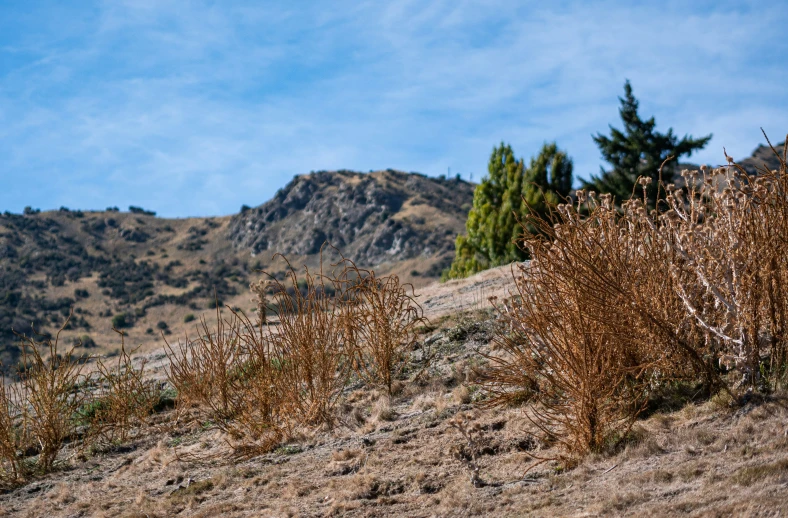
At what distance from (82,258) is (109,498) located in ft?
237

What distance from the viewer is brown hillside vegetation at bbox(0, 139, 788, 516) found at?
4730 millimetres

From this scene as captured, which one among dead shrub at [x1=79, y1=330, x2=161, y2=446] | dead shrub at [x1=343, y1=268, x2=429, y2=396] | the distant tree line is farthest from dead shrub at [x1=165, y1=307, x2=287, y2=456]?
the distant tree line

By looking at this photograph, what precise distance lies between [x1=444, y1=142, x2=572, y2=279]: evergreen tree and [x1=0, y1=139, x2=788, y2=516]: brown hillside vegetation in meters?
21.9

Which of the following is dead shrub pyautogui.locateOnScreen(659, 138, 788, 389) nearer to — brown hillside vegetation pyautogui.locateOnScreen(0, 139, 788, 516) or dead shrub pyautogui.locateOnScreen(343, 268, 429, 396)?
brown hillside vegetation pyautogui.locateOnScreen(0, 139, 788, 516)

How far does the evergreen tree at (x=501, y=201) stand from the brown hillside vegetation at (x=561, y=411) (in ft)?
72.0

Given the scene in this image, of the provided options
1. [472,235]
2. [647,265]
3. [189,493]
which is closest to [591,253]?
[647,265]

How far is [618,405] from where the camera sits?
233 inches

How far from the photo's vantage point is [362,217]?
83438 mm

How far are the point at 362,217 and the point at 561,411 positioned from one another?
7833 centimetres

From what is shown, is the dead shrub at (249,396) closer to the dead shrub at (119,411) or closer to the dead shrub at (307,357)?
the dead shrub at (307,357)

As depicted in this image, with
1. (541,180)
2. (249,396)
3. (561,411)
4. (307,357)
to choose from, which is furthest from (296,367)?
(541,180)

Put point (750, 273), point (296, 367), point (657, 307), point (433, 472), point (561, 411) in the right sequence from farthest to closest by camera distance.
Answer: point (296, 367) → point (657, 307) → point (433, 472) → point (561, 411) → point (750, 273)

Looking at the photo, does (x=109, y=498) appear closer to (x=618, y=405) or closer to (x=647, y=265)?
(x=618, y=405)

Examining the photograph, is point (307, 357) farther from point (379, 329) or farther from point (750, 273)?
point (750, 273)
